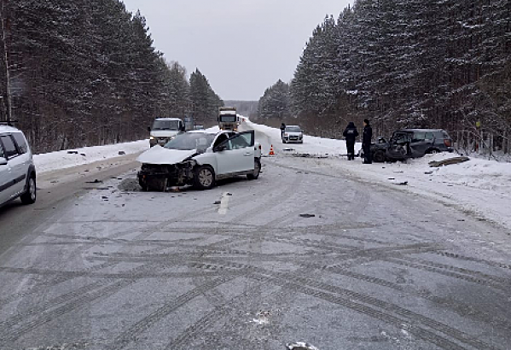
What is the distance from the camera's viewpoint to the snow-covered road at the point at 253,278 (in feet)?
10.9

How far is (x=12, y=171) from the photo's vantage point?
8047 millimetres

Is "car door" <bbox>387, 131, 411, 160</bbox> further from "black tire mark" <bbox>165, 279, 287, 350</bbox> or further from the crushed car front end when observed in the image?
"black tire mark" <bbox>165, 279, 287, 350</bbox>

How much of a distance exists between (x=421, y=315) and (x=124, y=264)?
3384 mm

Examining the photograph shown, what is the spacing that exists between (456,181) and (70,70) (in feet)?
88.7

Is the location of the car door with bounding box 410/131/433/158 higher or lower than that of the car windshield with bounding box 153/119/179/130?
lower

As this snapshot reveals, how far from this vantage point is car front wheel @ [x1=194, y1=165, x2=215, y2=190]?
11.0 m

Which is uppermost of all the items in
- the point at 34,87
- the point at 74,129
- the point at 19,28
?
the point at 19,28

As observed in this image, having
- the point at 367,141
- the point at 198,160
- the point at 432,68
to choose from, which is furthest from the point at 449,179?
the point at 432,68

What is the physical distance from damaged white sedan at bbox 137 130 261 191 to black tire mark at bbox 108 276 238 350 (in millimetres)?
6551

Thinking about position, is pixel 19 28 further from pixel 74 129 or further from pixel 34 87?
pixel 74 129

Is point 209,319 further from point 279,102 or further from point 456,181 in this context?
point 279,102

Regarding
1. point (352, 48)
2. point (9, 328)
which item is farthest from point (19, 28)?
point (352, 48)

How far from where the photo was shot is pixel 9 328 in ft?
11.1

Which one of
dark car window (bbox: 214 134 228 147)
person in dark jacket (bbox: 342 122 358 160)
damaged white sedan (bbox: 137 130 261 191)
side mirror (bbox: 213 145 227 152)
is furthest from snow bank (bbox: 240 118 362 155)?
side mirror (bbox: 213 145 227 152)
